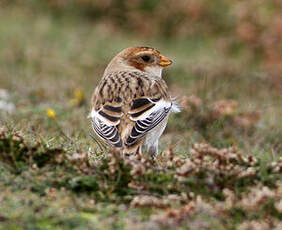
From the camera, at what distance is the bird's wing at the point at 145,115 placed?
4.86 meters

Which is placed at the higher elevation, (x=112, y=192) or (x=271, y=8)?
(x=271, y=8)

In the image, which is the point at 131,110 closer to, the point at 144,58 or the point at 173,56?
the point at 144,58

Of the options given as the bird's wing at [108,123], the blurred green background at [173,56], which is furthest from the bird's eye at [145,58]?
the bird's wing at [108,123]

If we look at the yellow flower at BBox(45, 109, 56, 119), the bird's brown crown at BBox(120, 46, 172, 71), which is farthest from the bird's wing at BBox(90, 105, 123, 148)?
the yellow flower at BBox(45, 109, 56, 119)

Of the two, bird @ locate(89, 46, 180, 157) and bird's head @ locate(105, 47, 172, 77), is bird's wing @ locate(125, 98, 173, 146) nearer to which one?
bird @ locate(89, 46, 180, 157)

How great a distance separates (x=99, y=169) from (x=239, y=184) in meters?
0.89

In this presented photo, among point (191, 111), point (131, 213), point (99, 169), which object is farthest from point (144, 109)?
point (191, 111)

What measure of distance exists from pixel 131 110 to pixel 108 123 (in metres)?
0.24

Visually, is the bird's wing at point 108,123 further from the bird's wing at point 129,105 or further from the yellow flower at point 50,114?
the yellow flower at point 50,114

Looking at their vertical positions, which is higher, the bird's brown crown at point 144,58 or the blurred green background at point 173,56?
the blurred green background at point 173,56

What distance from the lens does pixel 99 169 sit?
390 cm

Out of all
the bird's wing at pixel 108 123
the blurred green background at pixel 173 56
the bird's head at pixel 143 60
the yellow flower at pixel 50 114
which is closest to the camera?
the bird's wing at pixel 108 123

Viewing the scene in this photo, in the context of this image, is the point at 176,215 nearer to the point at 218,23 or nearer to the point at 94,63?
the point at 94,63

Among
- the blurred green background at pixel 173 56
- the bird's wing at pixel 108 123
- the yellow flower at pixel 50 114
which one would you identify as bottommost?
the bird's wing at pixel 108 123
